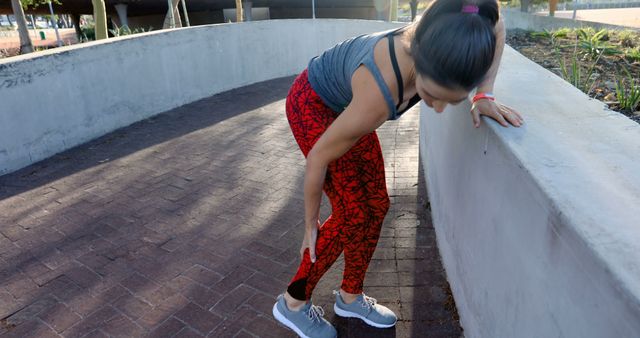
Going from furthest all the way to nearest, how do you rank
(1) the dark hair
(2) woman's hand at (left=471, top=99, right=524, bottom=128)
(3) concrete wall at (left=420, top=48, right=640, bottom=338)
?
(2) woman's hand at (left=471, top=99, right=524, bottom=128)
(1) the dark hair
(3) concrete wall at (left=420, top=48, right=640, bottom=338)

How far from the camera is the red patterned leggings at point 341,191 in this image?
79.5 inches

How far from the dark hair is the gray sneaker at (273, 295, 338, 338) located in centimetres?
140

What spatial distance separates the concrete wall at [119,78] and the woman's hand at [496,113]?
4474 mm

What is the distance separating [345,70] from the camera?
6.01 feet

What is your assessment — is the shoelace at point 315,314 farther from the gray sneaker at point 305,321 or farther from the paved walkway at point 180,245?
the paved walkway at point 180,245

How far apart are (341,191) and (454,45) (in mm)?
919

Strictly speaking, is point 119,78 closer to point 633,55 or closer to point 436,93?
point 436,93

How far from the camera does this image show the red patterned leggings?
79.5 inches

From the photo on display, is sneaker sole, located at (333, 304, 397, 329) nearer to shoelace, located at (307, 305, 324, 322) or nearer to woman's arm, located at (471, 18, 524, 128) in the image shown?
shoelace, located at (307, 305, 324, 322)

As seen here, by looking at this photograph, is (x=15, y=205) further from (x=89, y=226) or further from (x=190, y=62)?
(x=190, y=62)

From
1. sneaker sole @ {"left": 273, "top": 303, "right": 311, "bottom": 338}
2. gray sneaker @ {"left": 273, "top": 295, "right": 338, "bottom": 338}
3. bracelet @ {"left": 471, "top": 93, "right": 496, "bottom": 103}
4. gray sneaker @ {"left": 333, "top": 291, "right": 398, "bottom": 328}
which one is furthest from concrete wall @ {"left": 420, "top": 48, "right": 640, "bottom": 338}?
sneaker sole @ {"left": 273, "top": 303, "right": 311, "bottom": 338}

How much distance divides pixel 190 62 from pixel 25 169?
3203 millimetres

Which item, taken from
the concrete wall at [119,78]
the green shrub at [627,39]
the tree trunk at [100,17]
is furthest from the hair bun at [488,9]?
the tree trunk at [100,17]

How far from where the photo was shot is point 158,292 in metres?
2.74
